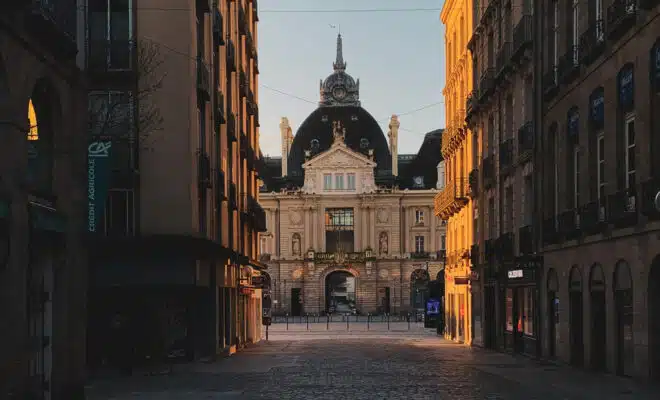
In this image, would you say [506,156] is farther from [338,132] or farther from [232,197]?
[338,132]

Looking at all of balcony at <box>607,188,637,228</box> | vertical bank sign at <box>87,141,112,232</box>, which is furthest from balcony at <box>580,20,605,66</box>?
vertical bank sign at <box>87,141,112,232</box>

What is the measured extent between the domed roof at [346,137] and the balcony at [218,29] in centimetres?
8529

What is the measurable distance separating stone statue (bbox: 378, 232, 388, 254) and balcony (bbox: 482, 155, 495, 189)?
80.5 meters

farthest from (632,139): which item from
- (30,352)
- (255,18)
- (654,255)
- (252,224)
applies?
(255,18)

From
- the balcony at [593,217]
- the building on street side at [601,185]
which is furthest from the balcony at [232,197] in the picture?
the balcony at [593,217]

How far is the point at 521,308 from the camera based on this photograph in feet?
124

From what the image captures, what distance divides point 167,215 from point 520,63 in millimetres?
12728

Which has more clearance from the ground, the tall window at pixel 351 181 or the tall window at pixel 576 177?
the tall window at pixel 351 181

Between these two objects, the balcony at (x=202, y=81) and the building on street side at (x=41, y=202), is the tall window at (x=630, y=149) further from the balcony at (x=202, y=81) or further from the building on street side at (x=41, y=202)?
the balcony at (x=202, y=81)

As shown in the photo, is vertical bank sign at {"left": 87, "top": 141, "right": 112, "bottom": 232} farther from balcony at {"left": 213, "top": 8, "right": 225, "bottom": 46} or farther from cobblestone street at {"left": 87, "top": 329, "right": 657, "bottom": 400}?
balcony at {"left": 213, "top": 8, "right": 225, "bottom": 46}

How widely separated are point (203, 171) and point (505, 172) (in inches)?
450

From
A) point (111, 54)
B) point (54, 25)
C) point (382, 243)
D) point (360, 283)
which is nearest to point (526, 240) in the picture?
point (111, 54)

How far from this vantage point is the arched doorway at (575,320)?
98.3ft

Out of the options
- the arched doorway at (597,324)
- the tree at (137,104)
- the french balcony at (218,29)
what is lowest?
the arched doorway at (597,324)
